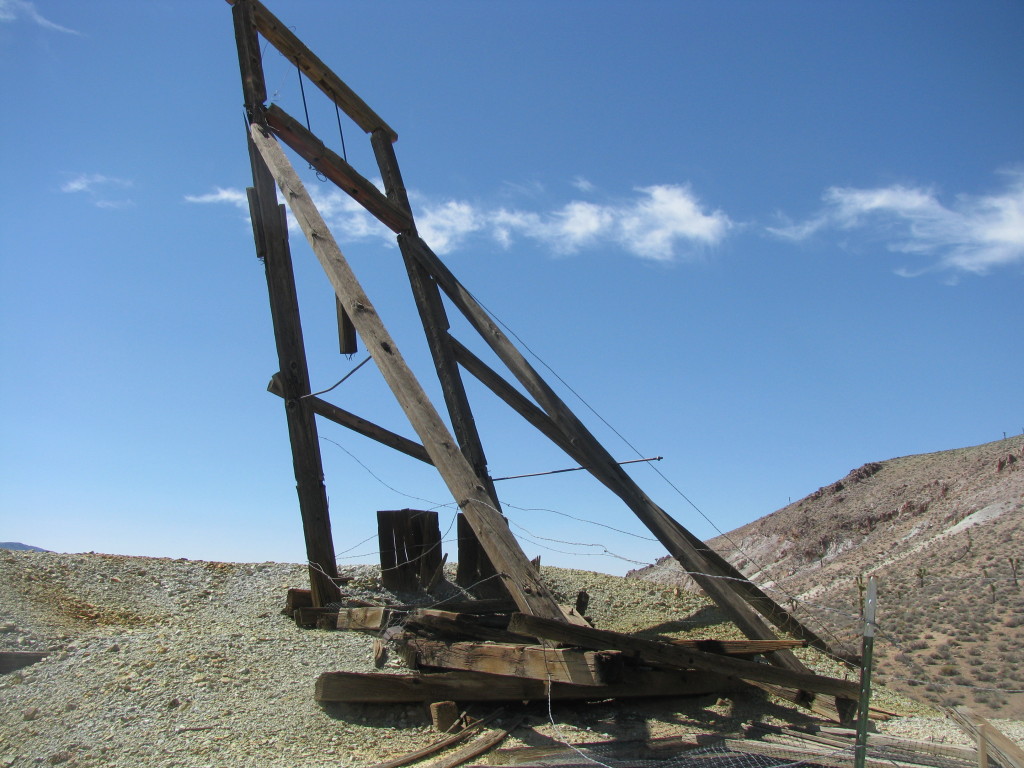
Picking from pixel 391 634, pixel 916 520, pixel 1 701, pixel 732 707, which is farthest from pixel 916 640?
pixel 916 520

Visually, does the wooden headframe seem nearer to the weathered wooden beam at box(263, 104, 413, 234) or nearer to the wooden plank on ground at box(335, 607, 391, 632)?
the weathered wooden beam at box(263, 104, 413, 234)

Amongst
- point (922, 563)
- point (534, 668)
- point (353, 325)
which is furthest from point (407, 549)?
point (922, 563)

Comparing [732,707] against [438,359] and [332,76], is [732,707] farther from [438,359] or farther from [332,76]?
[332,76]

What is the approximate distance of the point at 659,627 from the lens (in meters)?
7.98

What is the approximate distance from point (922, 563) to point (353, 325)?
17.2 meters

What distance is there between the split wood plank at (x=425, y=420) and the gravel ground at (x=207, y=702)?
1.05 metres

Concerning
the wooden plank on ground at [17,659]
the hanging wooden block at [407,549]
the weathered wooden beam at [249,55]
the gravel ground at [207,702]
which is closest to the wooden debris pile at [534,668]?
the gravel ground at [207,702]

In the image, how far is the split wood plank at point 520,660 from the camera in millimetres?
4078

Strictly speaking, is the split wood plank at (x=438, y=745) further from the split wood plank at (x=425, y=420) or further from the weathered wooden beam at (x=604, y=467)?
the weathered wooden beam at (x=604, y=467)

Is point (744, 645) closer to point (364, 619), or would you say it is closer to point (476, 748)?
point (476, 748)

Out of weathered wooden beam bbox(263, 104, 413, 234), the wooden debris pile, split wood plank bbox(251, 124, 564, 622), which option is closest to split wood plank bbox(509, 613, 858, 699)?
the wooden debris pile

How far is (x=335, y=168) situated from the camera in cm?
772

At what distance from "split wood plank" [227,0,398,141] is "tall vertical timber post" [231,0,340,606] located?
5.9 inches

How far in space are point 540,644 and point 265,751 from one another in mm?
1702
